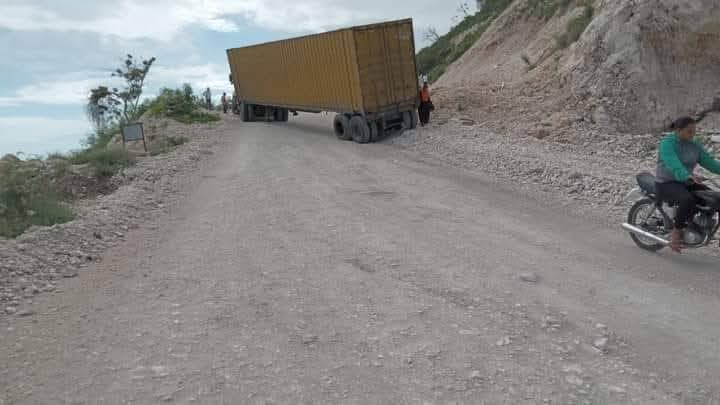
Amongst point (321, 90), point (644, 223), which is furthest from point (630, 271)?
point (321, 90)

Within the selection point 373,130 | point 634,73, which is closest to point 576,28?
point 634,73

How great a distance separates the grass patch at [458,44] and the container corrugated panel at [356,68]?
16845mm

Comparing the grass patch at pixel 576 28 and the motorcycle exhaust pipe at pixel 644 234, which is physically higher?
the grass patch at pixel 576 28

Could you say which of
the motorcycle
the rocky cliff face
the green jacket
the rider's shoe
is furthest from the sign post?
the rider's shoe

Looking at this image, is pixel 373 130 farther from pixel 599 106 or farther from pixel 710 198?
pixel 710 198

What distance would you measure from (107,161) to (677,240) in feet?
44.7

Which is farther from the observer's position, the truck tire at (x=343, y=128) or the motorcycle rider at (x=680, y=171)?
the truck tire at (x=343, y=128)

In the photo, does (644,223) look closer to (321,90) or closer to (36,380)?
(36,380)

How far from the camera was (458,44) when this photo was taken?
3819cm

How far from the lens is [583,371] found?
382 centimetres

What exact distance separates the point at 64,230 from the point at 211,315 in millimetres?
3987

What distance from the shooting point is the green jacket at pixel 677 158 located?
571cm

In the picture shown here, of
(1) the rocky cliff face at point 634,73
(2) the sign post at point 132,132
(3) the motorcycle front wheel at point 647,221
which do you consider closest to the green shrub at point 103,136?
(2) the sign post at point 132,132

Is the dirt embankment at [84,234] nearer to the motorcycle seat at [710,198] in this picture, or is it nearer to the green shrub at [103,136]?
the motorcycle seat at [710,198]
